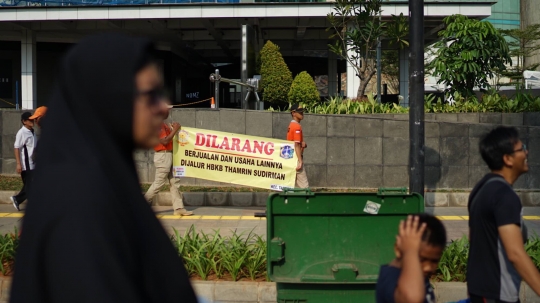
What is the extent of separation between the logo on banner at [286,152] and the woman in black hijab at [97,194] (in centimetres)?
1061

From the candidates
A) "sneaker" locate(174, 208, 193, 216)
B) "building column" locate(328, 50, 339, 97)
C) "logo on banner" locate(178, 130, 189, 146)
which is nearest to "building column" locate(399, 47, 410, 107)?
"building column" locate(328, 50, 339, 97)

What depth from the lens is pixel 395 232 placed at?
6.06 meters

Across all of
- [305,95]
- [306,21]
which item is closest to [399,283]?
[305,95]

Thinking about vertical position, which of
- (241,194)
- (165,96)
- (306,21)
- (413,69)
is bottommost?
(241,194)

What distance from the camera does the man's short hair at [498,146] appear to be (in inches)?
166

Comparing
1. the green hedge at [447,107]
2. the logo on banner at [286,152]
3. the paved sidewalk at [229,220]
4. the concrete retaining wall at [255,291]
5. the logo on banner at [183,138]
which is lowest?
the concrete retaining wall at [255,291]

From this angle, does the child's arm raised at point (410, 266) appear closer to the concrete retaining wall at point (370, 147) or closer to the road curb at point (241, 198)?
the road curb at point (241, 198)

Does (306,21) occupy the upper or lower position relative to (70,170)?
upper

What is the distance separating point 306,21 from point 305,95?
6.98m

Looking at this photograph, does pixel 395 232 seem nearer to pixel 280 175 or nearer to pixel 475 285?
pixel 475 285

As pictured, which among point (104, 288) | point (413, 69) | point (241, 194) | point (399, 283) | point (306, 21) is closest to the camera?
point (104, 288)

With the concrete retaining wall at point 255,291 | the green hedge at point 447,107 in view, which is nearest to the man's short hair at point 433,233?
the concrete retaining wall at point 255,291

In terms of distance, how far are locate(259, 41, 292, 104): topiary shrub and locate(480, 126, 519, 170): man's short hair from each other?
1395 centimetres

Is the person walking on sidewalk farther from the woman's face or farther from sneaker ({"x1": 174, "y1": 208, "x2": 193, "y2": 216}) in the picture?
the woman's face
